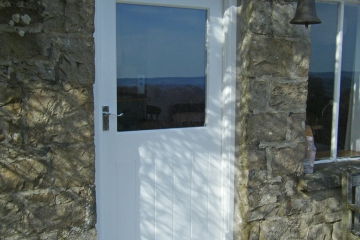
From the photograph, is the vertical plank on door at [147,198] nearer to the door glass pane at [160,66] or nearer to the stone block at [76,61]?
the door glass pane at [160,66]

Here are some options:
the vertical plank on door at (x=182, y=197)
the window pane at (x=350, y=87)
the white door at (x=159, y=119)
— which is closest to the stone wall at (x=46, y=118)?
the white door at (x=159, y=119)

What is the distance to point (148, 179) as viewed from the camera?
2.90 m

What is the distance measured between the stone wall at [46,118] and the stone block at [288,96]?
1378 mm

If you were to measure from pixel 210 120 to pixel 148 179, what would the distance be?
0.66m

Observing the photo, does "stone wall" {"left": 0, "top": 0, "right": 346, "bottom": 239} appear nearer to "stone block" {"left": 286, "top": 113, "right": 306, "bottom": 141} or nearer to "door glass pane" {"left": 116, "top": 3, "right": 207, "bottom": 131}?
"stone block" {"left": 286, "top": 113, "right": 306, "bottom": 141}

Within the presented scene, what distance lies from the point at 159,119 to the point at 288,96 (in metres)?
1.01

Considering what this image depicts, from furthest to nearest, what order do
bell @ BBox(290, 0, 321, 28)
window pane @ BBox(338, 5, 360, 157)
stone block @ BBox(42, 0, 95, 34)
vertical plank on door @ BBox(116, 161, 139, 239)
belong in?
window pane @ BBox(338, 5, 360, 157) < vertical plank on door @ BBox(116, 161, 139, 239) < bell @ BBox(290, 0, 321, 28) < stone block @ BBox(42, 0, 95, 34)

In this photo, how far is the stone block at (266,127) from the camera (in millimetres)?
2951

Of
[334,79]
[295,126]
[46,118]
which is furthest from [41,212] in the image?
[334,79]

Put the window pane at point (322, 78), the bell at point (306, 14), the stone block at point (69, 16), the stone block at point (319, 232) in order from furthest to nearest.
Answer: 1. the window pane at point (322, 78)
2. the stone block at point (319, 232)
3. the bell at point (306, 14)
4. the stone block at point (69, 16)

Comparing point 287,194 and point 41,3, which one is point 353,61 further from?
point 41,3

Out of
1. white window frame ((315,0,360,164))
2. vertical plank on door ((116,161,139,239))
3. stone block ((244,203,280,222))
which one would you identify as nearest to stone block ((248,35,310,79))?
white window frame ((315,0,360,164))

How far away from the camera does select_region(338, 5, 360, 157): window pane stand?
3500 millimetres

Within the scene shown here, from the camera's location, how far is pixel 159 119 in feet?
9.73
